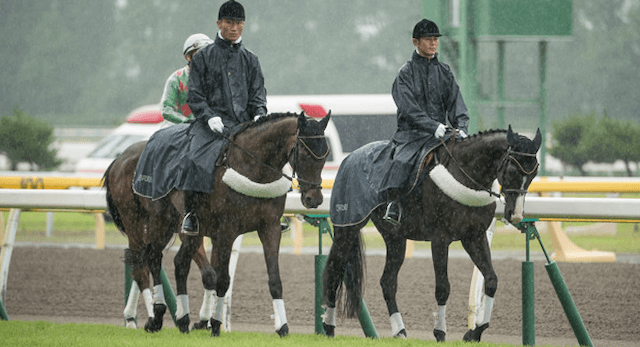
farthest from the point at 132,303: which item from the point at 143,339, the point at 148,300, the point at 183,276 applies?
the point at 143,339

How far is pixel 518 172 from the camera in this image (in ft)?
17.6

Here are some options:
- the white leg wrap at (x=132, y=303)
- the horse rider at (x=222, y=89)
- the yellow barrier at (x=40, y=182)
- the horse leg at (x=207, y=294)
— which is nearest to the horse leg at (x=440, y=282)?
the horse rider at (x=222, y=89)

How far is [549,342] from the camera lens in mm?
6832

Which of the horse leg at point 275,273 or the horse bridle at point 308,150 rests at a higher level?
the horse bridle at point 308,150

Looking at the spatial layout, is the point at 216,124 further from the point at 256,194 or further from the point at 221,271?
the point at 221,271

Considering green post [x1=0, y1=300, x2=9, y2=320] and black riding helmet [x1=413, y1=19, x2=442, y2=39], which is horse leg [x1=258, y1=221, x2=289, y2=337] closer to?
black riding helmet [x1=413, y1=19, x2=442, y2=39]

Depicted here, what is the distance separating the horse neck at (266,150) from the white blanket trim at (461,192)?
89 cm

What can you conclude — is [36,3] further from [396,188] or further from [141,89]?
[396,188]

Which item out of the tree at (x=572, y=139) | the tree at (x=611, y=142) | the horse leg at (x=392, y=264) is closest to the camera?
the horse leg at (x=392, y=264)

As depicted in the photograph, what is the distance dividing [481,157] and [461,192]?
0.76 ft

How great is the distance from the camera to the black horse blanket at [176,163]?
608 cm

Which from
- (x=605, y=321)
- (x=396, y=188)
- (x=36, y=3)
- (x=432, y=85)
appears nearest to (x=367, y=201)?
(x=396, y=188)

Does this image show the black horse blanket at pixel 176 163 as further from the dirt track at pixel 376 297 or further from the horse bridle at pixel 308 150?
the dirt track at pixel 376 297

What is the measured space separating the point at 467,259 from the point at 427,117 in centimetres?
716
